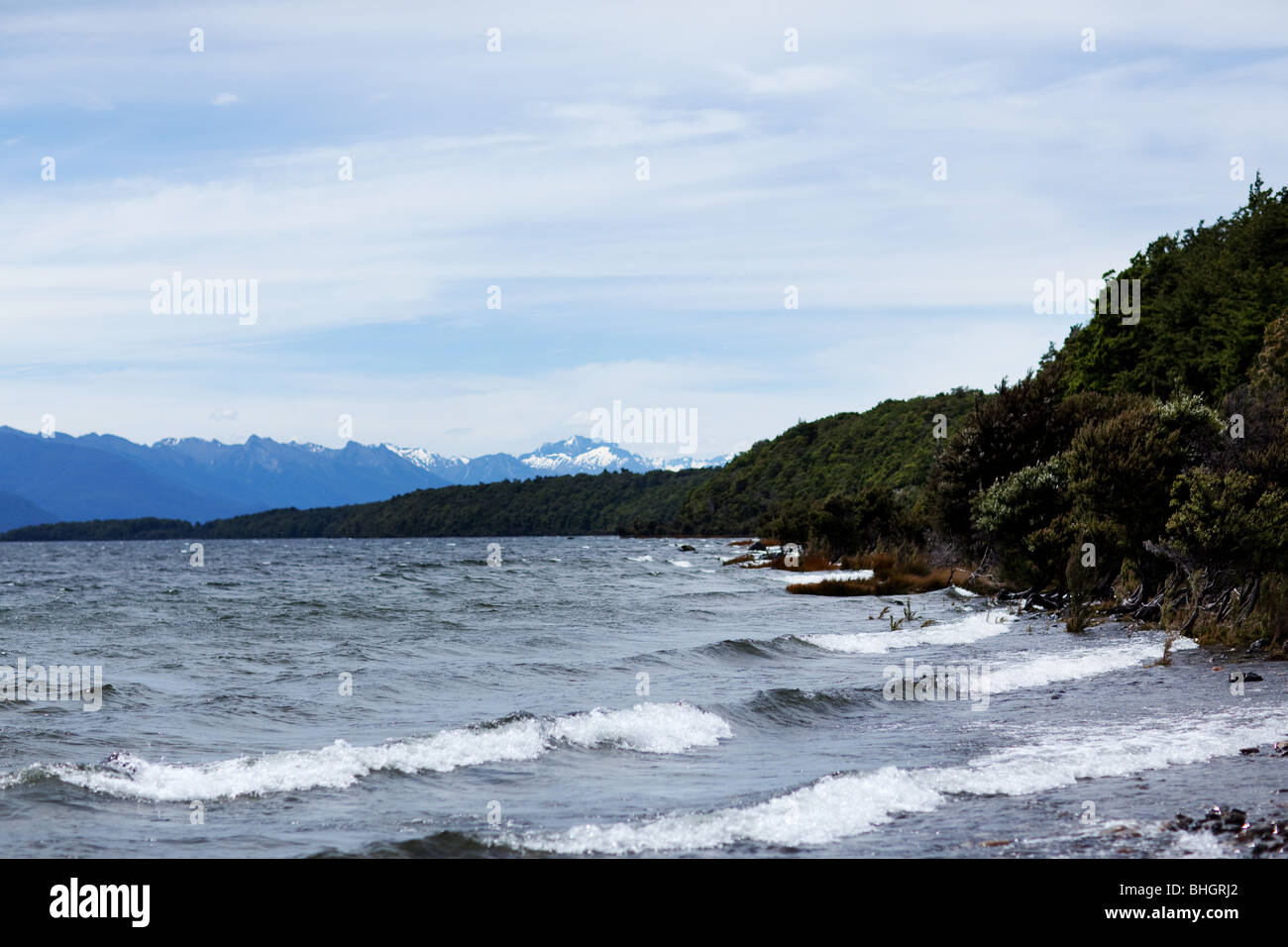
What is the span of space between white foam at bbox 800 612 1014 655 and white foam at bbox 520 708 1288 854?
13705 millimetres

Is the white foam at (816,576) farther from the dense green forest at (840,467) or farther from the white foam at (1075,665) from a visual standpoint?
the dense green forest at (840,467)

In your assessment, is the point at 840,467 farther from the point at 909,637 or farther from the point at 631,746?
the point at 631,746

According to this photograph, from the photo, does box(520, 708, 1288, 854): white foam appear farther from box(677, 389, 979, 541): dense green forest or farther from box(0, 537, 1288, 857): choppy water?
box(677, 389, 979, 541): dense green forest

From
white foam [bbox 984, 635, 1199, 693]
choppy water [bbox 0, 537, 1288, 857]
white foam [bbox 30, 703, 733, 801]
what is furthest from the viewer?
white foam [bbox 984, 635, 1199, 693]

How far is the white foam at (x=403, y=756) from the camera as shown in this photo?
13.0 m

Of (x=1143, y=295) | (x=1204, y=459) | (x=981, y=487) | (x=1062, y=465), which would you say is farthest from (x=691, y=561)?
(x=1204, y=459)

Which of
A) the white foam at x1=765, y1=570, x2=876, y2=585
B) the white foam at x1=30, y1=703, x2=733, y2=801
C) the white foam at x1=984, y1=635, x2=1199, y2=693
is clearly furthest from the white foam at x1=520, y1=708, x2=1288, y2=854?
the white foam at x1=765, y1=570, x2=876, y2=585

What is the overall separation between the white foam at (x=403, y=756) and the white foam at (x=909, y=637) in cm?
1255

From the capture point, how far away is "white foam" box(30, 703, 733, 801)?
42.7ft

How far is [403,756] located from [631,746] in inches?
135

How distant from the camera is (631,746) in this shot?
15.9m

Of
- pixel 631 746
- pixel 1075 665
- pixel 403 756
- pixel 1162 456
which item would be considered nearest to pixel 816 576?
pixel 1162 456
